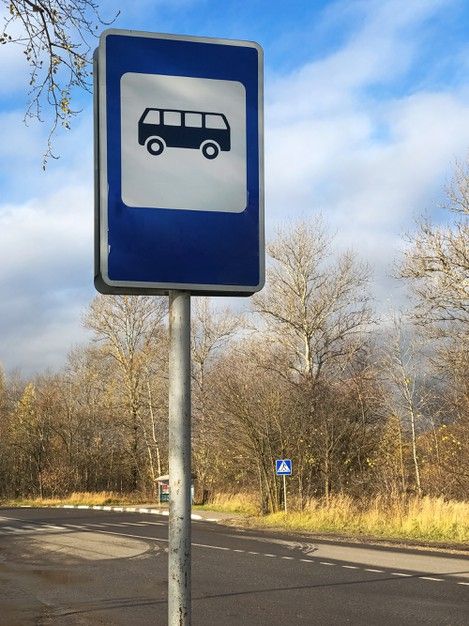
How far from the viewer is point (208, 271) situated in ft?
7.83

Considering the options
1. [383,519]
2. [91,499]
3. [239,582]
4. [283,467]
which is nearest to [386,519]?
[383,519]

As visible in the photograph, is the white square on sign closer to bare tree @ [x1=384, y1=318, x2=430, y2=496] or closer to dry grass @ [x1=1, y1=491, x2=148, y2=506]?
bare tree @ [x1=384, y1=318, x2=430, y2=496]

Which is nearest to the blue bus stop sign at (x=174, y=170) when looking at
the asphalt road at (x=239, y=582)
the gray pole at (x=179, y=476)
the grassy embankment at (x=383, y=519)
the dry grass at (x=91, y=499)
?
the gray pole at (x=179, y=476)

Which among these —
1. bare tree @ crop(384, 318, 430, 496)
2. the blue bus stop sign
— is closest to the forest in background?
bare tree @ crop(384, 318, 430, 496)

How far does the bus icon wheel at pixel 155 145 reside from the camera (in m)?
2.39

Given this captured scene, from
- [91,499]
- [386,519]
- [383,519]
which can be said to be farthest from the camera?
[91,499]

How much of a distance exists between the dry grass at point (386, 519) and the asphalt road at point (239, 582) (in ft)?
8.43

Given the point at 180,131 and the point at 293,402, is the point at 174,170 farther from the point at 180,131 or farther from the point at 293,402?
the point at 293,402

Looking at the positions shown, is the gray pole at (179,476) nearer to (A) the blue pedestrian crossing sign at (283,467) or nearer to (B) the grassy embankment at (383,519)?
(B) the grassy embankment at (383,519)

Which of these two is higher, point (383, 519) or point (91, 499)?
point (383, 519)

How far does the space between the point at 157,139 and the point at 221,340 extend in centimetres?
4359

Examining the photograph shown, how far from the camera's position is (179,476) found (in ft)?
7.31

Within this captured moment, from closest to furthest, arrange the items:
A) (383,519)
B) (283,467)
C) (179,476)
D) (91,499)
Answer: (179,476) < (383,519) < (283,467) < (91,499)

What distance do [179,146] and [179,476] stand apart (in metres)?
0.92
